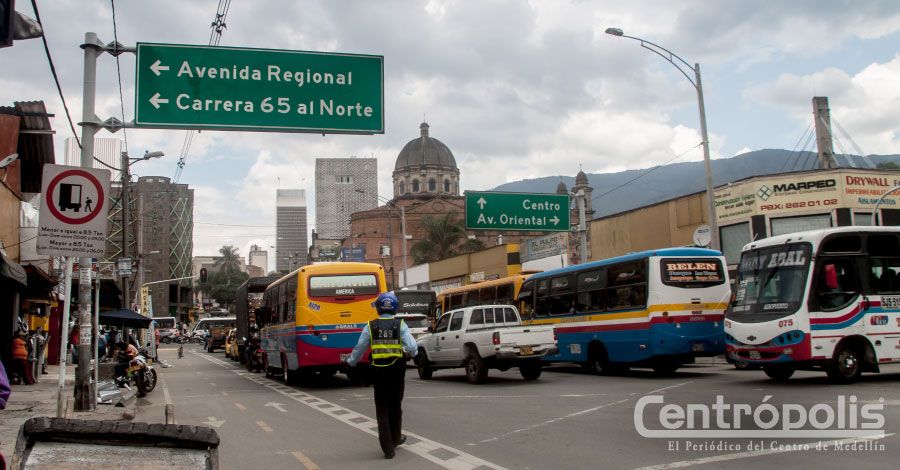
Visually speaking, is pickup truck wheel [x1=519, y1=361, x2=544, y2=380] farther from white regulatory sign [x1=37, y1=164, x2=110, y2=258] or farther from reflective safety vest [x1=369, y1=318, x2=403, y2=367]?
white regulatory sign [x1=37, y1=164, x2=110, y2=258]

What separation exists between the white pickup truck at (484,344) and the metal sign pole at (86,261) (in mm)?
6710

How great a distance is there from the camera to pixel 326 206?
547 feet

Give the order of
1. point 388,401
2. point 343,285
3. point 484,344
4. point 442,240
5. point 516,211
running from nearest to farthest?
point 388,401 < point 484,344 < point 343,285 < point 516,211 < point 442,240

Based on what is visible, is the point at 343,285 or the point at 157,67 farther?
the point at 343,285

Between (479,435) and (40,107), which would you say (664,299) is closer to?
(479,435)

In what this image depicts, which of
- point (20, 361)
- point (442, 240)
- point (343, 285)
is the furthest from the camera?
point (442, 240)

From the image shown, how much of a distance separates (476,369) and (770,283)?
7002 mm

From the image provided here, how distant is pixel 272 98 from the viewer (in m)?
13.0

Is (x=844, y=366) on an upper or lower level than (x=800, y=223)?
lower

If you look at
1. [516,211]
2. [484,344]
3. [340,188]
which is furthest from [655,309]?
[340,188]

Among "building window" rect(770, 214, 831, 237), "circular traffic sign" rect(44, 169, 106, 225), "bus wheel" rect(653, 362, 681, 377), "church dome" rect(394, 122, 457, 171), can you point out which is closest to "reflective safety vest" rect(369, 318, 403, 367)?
"circular traffic sign" rect(44, 169, 106, 225)

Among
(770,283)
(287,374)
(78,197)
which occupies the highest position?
(78,197)

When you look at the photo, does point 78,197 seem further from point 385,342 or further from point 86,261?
point 385,342

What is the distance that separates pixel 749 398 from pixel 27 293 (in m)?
23.4
